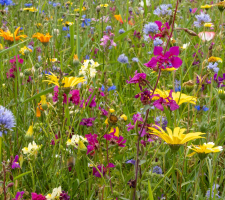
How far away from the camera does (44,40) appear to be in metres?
1.21

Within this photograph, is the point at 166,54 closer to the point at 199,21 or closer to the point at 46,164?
the point at 46,164

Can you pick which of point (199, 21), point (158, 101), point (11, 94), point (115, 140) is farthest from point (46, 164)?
point (199, 21)

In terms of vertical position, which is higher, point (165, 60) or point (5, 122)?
point (165, 60)

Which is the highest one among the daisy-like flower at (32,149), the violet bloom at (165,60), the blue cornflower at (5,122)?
the violet bloom at (165,60)

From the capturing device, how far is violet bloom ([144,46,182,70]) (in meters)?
0.61

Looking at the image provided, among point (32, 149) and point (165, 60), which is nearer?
point (165, 60)

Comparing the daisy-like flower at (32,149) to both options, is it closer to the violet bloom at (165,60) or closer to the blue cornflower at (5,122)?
the blue cornflower at (5,122)

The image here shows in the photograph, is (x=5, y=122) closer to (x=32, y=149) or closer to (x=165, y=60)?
(x=32, y=149)

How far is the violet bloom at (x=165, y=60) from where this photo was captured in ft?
1.99

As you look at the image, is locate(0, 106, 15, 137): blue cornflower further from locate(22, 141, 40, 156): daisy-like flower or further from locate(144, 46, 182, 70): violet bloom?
locate(144, 46, 182, 70): violet bloom

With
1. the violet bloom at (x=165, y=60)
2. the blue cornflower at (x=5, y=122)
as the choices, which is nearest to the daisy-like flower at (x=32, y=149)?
the blue cornflower at (x=5, y=122)

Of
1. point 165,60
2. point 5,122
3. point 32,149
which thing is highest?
point 165,60

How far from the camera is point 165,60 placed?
2.00ft

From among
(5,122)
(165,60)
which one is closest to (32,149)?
(5,122)
